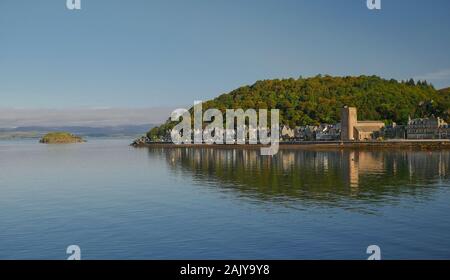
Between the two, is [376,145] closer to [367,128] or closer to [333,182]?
[367,128]

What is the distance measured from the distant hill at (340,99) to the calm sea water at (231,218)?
354 ft

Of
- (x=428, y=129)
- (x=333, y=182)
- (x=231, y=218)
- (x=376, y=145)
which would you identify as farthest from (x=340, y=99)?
(x=231, y=218)

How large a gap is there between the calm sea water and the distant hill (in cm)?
10796

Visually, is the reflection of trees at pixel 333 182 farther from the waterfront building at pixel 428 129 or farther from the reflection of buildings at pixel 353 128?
the reflection of buildings at pixel 353 128

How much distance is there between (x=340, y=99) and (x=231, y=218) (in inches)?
5809

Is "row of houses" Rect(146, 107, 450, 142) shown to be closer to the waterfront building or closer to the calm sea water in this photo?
the waterfront building

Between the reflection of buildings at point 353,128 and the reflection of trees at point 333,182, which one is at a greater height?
the reflection of buildings at point 353,128

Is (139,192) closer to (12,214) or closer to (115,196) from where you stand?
(115,196)

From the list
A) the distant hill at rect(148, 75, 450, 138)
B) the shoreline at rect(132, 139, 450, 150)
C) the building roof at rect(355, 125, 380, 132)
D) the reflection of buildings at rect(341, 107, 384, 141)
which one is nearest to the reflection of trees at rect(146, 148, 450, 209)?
the shoreline at rect(132, 139, 450, 150)

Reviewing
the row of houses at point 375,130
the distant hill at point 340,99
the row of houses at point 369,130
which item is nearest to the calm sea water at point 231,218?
the row of houses at point 375,130

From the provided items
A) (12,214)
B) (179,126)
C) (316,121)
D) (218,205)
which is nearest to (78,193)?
(12,214)

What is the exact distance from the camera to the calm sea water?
830 inches

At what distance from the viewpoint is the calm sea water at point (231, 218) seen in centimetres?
2109

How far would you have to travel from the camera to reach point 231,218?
28.1 meters
